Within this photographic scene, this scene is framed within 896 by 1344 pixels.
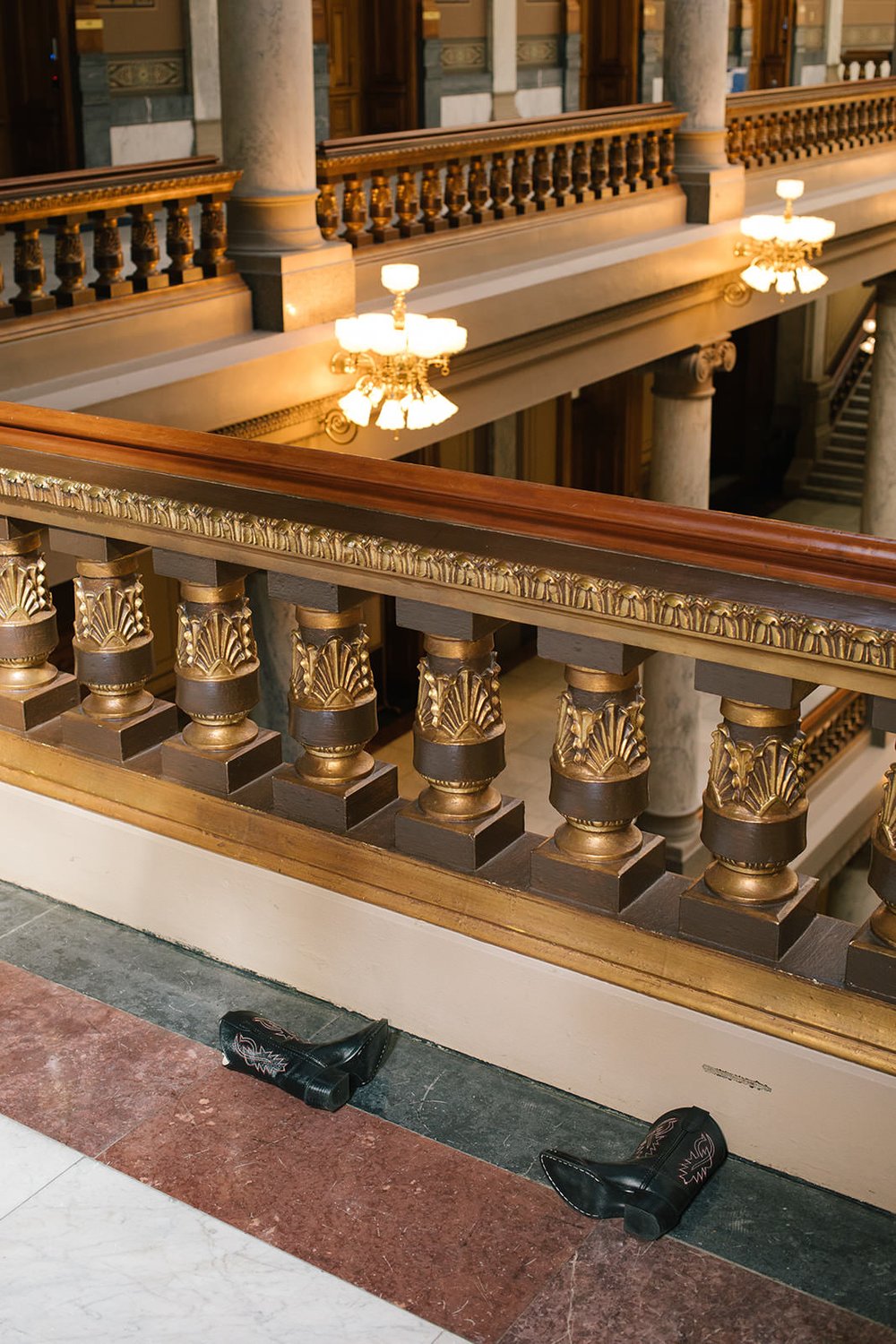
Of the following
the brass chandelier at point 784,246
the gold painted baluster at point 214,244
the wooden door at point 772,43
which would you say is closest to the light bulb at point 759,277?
the brass chandelier at point 784,246

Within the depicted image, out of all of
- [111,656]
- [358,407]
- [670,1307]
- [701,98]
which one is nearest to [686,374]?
[701,98]

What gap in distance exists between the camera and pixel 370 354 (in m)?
7.51

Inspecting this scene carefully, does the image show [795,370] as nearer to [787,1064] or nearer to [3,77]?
[3,77]

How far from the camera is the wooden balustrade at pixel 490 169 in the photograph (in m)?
8.13

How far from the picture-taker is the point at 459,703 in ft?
7.35

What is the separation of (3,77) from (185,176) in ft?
18.0

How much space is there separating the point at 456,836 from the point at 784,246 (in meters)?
8.83

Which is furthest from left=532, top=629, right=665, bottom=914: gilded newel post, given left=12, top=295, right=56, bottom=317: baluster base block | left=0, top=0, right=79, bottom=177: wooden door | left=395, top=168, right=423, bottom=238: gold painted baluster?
left=0, top=0, right=79, bottom=177: wooden door

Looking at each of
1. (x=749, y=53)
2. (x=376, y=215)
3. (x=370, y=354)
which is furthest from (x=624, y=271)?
(x=749, y=53)

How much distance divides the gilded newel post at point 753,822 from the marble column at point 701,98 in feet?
31.1

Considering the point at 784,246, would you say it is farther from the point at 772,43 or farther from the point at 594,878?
→ the point at 772,43

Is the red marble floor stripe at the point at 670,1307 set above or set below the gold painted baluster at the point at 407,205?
below

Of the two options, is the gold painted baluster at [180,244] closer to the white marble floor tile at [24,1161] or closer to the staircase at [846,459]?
the white marble floor tile at [24,1161]

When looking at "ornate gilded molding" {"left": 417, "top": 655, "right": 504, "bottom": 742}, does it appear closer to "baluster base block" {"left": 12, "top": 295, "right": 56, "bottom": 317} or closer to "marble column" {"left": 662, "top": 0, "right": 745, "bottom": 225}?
"baluster base block" {"left": 12, "top": 295, "right": 56, "bottom": 317}
